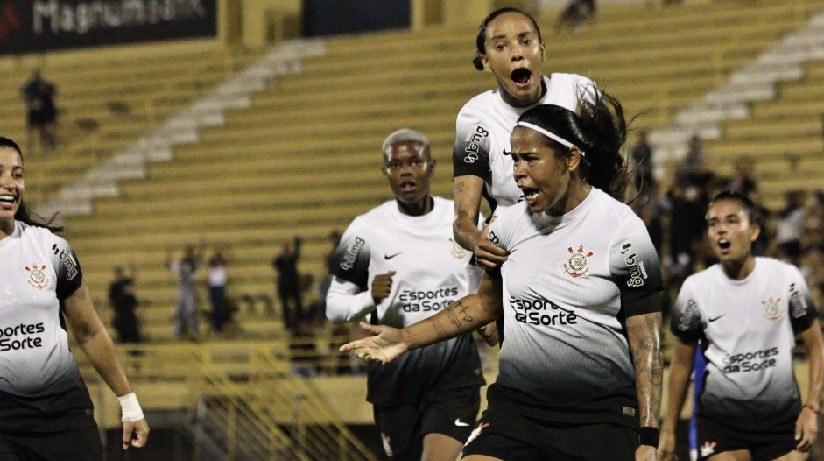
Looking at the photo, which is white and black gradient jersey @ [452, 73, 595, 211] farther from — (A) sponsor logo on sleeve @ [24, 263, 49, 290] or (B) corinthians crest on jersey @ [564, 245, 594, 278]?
(A) sponsor logo on sleeve @ [24, 263, 49, 290]

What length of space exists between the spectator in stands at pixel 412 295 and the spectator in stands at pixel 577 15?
1883 centimetres

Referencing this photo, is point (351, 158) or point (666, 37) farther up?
point (666, 37)

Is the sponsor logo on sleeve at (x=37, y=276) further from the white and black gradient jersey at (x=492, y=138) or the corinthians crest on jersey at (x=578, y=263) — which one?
the corinthians crest on jersey at (x=578, y=263)

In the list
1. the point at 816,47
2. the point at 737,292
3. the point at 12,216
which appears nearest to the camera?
the point at 12,216

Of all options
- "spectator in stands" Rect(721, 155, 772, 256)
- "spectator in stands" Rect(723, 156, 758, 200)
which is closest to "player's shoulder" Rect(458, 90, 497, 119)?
"spectator in stands" Rect(721, 155, 772, 256)

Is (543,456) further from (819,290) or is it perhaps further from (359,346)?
(819,290)

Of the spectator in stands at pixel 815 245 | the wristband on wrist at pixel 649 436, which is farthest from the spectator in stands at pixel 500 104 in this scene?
the spectator in stands at pixel 815 245

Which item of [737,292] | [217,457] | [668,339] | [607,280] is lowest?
[217,457]

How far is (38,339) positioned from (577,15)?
2171 centimetres

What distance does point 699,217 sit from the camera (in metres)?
19.5

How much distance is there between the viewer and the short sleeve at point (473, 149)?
8391 mm

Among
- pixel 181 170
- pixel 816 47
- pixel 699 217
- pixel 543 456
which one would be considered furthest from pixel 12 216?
pixel 181 170

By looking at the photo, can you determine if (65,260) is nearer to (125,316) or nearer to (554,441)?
(554,441)

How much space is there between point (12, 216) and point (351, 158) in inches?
791
